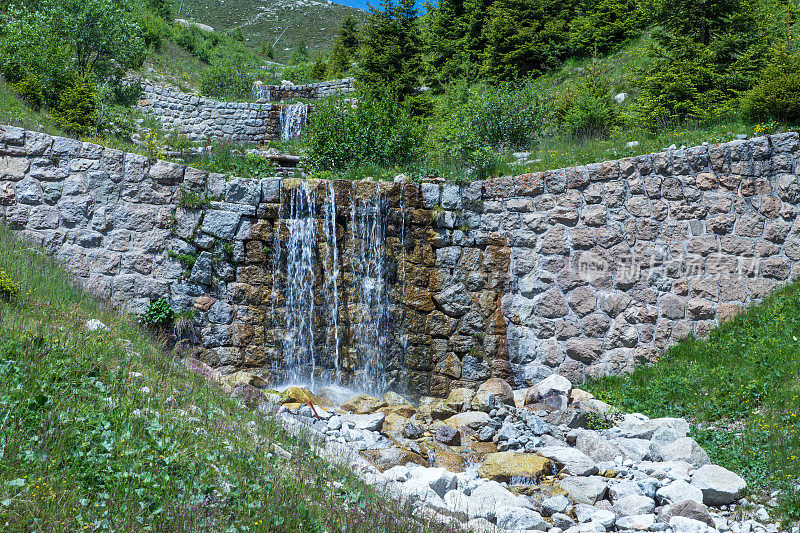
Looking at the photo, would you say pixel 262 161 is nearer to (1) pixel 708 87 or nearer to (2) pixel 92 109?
(2) pixel 92 109

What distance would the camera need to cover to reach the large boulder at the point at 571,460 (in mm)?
6016

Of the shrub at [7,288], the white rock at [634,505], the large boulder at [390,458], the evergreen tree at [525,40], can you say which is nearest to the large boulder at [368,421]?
the large boulder at [390,458]

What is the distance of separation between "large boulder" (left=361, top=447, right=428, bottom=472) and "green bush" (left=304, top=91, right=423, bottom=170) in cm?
700

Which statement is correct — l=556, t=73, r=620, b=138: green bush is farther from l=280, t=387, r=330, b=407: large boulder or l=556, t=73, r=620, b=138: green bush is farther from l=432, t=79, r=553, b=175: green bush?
l=280, t=387, r=330, b=407: large boulder

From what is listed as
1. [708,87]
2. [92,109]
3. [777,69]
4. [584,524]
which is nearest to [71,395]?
[584,524]

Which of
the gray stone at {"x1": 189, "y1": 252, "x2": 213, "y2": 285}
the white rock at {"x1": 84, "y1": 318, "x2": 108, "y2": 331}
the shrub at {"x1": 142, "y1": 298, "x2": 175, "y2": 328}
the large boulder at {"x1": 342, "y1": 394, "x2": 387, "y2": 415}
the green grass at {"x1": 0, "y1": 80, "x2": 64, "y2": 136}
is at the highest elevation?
the green grass at {"x1": 0, "y1": 80, "x2": 64, "y2": 136}

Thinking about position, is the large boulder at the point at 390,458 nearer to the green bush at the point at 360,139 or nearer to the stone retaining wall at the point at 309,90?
the green bush at the point at 360,139

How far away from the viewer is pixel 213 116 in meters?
18.3

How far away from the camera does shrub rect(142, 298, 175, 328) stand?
8523 mm

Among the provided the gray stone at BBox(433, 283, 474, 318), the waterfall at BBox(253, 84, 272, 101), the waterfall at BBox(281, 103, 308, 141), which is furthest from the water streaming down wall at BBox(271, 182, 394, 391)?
the waterfall at BBox(253, 84, 272, 101)

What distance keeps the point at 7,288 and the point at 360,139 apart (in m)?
7.75

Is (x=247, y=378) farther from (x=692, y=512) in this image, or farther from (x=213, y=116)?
(x=213, y=116)

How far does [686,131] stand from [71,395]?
10345 millimetres

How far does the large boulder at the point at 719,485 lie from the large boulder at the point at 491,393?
300cm
